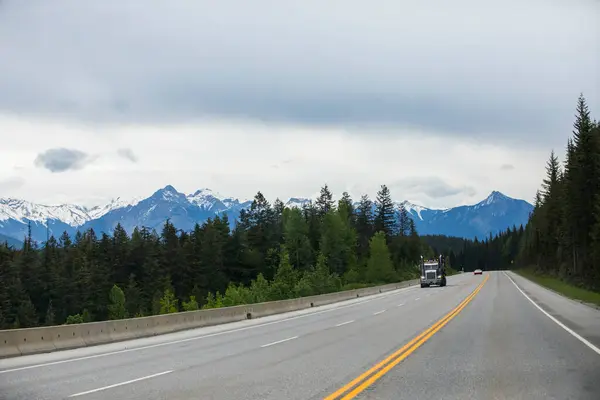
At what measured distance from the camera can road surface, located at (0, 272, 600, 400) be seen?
35.3ft

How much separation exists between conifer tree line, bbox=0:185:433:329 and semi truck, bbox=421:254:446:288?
14.3 meters

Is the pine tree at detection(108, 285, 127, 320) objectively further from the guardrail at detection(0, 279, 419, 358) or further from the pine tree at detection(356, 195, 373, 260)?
the guardrail at detection(0, 279, 419, 358)

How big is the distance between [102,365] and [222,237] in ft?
384

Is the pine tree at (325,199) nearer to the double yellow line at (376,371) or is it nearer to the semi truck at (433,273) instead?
the semi truck at (433,273)

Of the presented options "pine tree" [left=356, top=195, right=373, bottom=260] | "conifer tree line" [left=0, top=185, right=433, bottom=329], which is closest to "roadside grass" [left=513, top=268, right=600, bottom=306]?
"conifer tree line" [left=0, top=185, right=433, bottom=329]

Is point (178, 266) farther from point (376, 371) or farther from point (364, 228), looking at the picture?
point (376, 371)

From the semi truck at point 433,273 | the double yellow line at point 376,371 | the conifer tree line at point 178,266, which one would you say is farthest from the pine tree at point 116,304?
the double yellow line at point 376,371

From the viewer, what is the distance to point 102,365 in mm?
15242

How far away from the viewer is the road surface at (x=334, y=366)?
1077 cm

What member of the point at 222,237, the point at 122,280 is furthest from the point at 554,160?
the point at 122,280

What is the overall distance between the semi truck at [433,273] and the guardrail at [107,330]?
46.3 metres

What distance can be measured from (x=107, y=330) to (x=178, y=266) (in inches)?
4047

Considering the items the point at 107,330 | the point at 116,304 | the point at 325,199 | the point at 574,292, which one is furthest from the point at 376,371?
the point at 325,199

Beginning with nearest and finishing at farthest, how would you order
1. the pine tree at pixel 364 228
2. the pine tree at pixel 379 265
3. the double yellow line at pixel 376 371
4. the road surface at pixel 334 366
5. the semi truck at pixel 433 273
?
the double yellow line at pixel 376 371 < the road surface at pixel 334 366 < the semi truck at pixel 433 273 < the pine tree at pixel 379 265 < the pine tree at pixel 364 228
